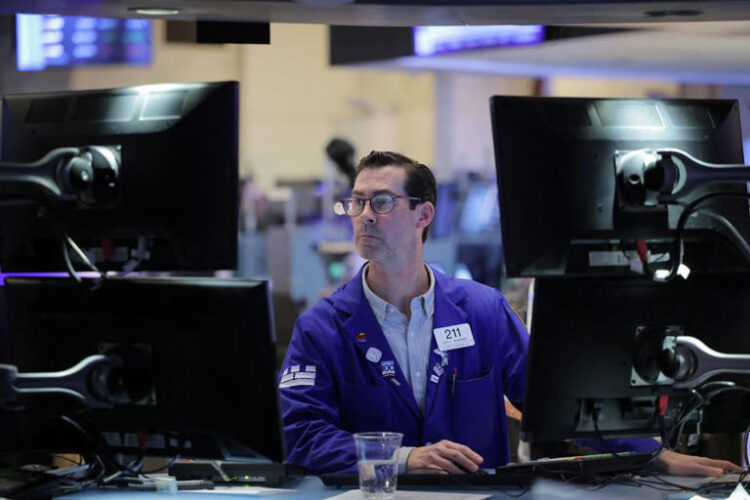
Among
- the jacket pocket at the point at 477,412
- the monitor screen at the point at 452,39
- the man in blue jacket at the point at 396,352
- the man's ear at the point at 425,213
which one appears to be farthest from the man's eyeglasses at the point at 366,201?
the monitor screen at the point at 452,39

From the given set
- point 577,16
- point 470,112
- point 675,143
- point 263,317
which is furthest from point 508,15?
point 470,112

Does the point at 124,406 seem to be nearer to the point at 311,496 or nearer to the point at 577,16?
the point at 311,496

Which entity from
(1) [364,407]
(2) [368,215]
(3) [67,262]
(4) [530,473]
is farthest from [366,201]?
(3) [67,262]

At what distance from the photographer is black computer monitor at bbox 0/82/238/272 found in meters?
2.23

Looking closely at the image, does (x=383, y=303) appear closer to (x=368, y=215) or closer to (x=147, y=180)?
(x=368, y=215)

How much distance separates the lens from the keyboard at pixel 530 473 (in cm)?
251

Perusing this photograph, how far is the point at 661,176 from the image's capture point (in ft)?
7.38

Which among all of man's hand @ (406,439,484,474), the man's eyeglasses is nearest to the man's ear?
the man's eyeglasses

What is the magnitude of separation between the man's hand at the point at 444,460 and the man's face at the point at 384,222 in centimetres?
64

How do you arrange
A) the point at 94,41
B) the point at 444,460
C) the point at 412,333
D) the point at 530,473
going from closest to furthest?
1. the point at 530,473
2. the point at 444,460
3. the point at 412,333
4. the point at 94,41

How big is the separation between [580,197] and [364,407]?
3.17 ft

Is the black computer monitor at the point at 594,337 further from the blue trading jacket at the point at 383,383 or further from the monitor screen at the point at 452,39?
the monitor screen at the point at 452,39

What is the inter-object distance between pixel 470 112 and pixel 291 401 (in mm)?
10101

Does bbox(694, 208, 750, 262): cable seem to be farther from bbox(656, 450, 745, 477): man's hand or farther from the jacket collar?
the jacket collar
